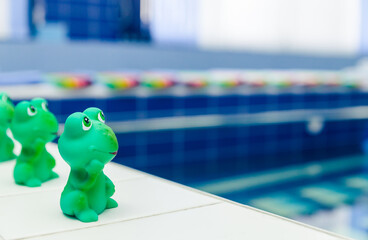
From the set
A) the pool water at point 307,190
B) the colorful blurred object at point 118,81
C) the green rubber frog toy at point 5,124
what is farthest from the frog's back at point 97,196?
the colorful blurred object at point 118,81

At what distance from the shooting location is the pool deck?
1001 mm

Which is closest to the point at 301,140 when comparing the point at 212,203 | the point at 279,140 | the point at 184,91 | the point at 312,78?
the point at 279,140

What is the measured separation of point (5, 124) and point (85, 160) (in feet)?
2.35

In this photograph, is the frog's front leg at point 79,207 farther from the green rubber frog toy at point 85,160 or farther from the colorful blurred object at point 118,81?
the colorful blurred object at point 118,81

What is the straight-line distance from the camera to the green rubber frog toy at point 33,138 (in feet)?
4.56

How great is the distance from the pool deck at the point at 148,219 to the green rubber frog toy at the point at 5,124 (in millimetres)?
341

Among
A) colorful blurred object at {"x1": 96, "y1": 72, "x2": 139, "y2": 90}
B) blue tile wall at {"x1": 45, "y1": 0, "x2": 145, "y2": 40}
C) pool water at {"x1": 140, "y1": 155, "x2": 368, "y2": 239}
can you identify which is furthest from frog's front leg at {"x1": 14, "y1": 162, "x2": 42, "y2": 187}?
blue tile wall at {"x1": 45, "y1": 0, "x2": 145, "y2": 40}

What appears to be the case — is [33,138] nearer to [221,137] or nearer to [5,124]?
[5,124]

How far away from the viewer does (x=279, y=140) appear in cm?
486

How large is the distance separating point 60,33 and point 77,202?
400 centimetres

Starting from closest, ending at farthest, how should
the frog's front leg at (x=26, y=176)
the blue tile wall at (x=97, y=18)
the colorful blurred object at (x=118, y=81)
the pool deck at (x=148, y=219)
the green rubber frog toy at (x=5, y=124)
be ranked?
the pool deck at (x=148, y=219) < the frog's front leg at (x=26, y=176) < the green rubber frog toy at (x=5, y=124) < the colorful blurred object at (x=118, y=81) < the blue tile wall at (x=97, y=18)

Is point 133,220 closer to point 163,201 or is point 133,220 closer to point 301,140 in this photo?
point 163,201

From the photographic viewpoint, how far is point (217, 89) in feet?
14.6

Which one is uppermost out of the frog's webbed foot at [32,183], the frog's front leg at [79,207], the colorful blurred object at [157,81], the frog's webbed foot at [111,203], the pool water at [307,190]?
the frog's front leg at [79,207]
